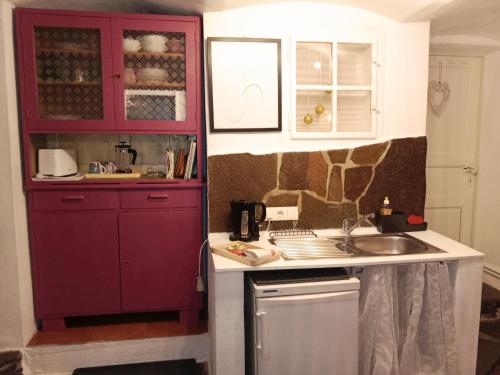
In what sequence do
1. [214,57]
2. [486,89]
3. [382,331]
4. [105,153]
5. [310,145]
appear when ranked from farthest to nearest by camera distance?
[486,89] → [105,153] → [310,145] → [214,57] → [382,331]

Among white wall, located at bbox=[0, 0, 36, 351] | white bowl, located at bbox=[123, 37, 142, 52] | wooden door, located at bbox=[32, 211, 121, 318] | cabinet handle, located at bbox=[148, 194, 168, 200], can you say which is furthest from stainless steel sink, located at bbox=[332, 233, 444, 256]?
white wall, located at bbox=[0, 0, 36, 351]

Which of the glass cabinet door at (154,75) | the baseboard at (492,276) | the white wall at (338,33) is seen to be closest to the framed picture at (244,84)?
the white wall at (338,33)

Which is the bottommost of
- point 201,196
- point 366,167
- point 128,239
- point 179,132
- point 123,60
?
point 128,239

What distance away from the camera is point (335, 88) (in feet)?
7.98

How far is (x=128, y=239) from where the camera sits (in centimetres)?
246

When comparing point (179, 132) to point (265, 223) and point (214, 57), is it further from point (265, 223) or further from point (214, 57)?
point (265, 223)

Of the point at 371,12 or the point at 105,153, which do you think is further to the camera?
the point at 105,153

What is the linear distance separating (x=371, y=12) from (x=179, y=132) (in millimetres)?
1452

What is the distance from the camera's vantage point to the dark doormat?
2285 millimetres

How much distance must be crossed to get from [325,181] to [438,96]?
1448mm

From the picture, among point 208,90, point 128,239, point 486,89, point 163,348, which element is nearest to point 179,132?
point 208,90

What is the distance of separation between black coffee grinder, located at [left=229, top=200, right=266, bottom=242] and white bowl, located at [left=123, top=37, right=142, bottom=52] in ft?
3.73

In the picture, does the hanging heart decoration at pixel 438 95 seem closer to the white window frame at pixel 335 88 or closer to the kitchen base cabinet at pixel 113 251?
the white window frame at pixel 335 88

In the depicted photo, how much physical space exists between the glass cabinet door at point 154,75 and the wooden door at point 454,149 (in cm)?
205
